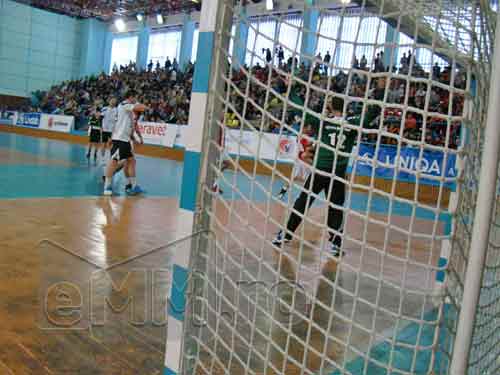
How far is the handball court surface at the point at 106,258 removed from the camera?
196 cm

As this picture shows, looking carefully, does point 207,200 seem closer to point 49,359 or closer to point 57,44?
point 49,359

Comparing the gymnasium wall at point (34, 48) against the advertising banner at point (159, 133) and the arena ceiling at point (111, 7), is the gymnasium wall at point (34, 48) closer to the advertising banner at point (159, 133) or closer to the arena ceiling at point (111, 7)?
the arena ceiling at point (111, 7)

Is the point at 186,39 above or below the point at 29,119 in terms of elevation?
above

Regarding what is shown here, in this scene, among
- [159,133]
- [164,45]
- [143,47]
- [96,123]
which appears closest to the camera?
[96,123]

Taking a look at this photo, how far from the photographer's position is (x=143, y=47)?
27891 mm

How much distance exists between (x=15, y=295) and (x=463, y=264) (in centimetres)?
235

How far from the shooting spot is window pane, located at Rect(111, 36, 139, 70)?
1142 inches

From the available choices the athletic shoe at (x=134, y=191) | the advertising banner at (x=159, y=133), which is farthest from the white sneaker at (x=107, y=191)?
the advertising banner at (x=159, y=133)

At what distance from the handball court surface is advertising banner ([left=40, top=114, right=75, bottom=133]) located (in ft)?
44.0

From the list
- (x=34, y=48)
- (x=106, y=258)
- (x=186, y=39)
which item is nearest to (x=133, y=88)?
(x=186, y=39)

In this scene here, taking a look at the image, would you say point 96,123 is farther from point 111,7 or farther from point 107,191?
point 111,7

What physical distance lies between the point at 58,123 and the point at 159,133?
23.6 feet

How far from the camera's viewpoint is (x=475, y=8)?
1.26 meters

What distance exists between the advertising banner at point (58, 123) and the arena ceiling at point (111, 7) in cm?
887
